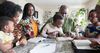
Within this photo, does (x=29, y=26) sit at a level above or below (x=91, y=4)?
below

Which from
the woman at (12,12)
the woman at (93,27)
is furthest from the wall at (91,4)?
the woman at (12,12)

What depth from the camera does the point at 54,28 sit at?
88.8 inches

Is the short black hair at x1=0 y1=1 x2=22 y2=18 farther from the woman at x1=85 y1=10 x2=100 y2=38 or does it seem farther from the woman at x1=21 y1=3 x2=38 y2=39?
the woman at x1=85 y1=10 x2=100 y2=38

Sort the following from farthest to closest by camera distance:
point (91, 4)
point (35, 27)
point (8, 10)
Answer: point (91, 4) → point (35, 27) → point (8, 10)

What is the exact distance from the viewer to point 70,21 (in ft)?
8.49

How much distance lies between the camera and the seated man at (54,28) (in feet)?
7.17

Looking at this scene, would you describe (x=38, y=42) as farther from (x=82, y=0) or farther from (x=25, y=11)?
(x=82, y=0)

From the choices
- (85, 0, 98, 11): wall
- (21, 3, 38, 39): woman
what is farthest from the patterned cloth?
(85, 0, 98, 11): wall

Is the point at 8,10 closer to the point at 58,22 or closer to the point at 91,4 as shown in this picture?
the point at 58,22

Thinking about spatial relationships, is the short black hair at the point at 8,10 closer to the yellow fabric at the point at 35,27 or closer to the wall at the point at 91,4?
the yellow fabric at the point at 35,27

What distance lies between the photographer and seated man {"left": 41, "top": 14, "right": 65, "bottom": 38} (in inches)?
86.0

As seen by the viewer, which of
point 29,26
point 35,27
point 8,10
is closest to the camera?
point 8,10

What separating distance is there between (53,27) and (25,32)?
0.37m

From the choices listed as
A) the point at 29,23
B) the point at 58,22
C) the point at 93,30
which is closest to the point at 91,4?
the point at 93,30
